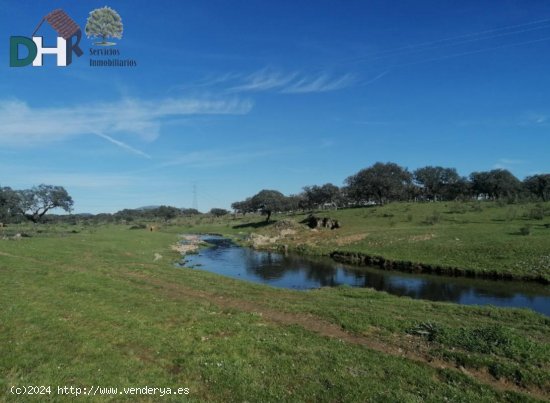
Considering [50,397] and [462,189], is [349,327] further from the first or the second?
[462,189]

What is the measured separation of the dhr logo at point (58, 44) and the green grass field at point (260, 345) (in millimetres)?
18906

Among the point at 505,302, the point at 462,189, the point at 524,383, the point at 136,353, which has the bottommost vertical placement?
the point at 505,302

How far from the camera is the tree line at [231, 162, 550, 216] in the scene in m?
136

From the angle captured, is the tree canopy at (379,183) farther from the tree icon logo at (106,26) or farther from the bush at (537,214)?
the tree icon logo at (106,26)

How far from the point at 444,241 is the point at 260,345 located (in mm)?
48864

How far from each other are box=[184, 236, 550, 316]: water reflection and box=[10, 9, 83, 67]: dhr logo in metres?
30.4

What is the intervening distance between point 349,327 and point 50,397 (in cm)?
1273

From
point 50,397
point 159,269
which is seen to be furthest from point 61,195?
point 50,397

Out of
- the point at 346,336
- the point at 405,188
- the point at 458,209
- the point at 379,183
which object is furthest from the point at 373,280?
the point at 405,188

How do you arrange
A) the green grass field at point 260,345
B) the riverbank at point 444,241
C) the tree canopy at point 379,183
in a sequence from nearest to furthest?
the green grass field at point 260,345
the riverbank at point 444,241
the tree canopy at point 379,183

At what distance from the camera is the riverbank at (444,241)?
42.9m

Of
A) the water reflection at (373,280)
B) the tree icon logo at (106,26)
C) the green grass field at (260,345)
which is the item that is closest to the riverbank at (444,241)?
the water reflection at (373,280)

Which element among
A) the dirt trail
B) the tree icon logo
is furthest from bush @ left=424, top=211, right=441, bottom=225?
the tree icon logo

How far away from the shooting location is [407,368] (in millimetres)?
13062
